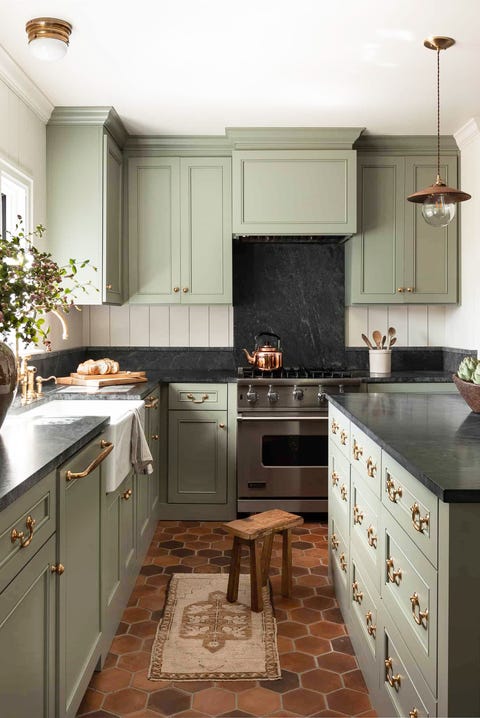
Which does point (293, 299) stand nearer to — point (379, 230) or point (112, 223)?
point (379, 230)

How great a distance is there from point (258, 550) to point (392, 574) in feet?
3.88

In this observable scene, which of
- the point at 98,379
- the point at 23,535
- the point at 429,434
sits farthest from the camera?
the point at 98,379

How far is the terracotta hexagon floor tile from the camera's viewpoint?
2.19 metres

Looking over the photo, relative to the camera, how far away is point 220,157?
4.39 meters

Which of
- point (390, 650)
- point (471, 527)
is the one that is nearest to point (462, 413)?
point (390, 650)

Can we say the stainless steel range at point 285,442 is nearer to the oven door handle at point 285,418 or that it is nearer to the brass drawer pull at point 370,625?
the oven door handle at point 285,418

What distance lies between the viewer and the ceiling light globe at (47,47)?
2.76 meters

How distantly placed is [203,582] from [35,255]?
186 cm

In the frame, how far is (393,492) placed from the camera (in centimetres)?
184

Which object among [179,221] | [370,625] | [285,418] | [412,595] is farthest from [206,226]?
[412,595]

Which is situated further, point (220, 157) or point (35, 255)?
point (220, 157)

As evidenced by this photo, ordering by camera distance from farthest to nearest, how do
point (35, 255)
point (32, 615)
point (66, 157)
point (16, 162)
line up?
point (66, 157)
point (16, 162)
point (35, 255)
point (32, 615)

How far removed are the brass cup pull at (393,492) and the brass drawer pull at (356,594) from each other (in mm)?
644

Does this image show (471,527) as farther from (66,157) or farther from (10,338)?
(66,157)
